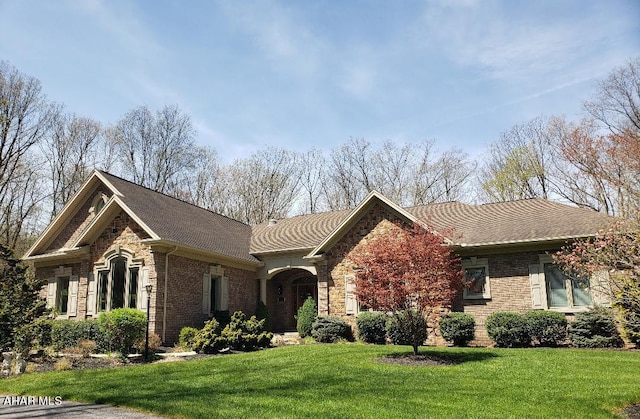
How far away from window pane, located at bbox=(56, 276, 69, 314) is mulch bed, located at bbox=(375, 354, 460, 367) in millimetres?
14958

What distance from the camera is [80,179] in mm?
36844

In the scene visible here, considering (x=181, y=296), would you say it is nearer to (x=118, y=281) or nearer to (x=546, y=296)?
(x=118, y=281)

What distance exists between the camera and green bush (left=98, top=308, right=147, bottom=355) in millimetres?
14867

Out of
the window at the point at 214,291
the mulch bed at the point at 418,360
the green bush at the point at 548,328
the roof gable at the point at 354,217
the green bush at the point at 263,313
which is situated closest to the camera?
the mulch bed at the point at 418,360

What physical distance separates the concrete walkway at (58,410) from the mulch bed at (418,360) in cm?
641

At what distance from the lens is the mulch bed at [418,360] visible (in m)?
11.7

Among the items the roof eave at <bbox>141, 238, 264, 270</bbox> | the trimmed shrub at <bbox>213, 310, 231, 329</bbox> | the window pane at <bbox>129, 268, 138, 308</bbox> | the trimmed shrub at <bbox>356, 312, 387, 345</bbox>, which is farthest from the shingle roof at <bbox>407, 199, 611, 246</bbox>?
the window pane at <bbox>129, 268, 138, 308</bbox>

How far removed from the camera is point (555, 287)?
54.9 feet

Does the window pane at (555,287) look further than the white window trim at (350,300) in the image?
No

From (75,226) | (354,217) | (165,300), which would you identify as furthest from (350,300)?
(75,226)

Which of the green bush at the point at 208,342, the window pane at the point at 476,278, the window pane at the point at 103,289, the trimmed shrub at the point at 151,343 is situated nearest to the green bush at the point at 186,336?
the green bush at the point at 208,342

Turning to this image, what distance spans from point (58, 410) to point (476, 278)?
13.9 m

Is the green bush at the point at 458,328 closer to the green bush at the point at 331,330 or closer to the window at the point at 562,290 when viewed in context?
the window at the point at 562,290
